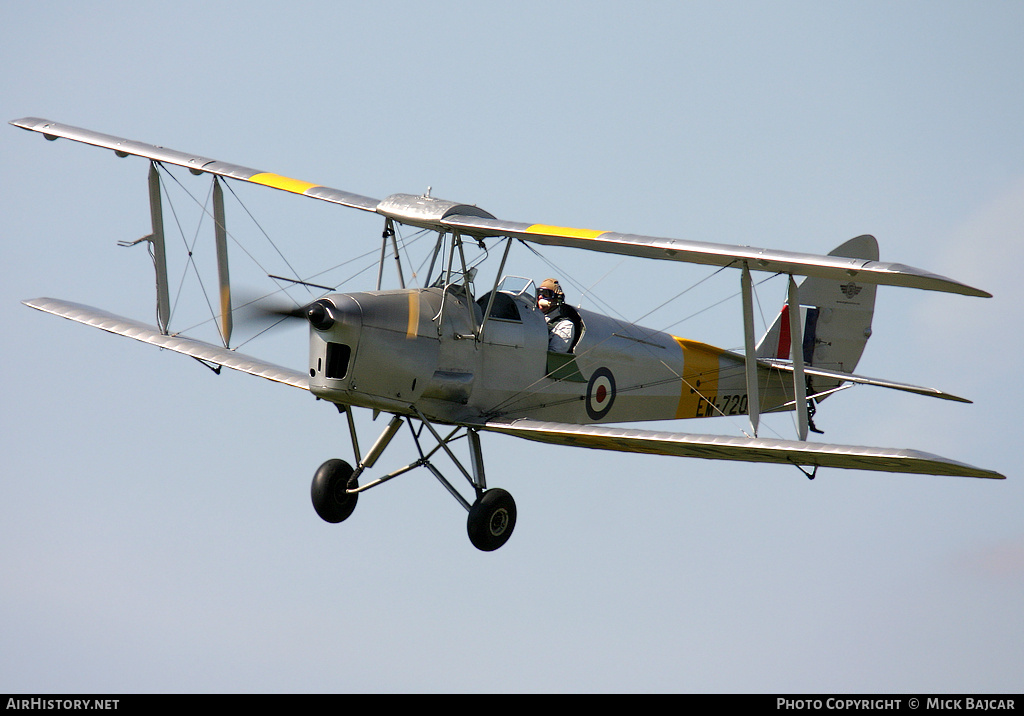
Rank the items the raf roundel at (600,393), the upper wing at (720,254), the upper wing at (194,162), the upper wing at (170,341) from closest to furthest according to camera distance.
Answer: the upper wing at (720,254), the upper wing at (194,162), the upper wing at (170,341), the raf roundel at (600,393)

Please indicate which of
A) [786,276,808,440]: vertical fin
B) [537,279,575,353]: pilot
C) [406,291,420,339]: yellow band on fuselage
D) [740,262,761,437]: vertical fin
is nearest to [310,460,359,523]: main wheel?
[406,291,420,339]: yellow band on fuselage

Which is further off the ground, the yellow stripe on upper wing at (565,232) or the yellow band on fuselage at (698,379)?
the yellow stripe on upper wing at (565,232)

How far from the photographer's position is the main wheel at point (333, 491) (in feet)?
45.2

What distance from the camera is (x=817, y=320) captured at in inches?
685

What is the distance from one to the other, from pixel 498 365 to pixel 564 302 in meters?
1.54

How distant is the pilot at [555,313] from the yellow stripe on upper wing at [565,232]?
1.55 m

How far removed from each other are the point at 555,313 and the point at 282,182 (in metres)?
3.29

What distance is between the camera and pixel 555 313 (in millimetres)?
14820

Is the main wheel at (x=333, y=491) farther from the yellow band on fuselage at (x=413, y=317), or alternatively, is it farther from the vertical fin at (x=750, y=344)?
the vertical fin at (x=750, y=344)

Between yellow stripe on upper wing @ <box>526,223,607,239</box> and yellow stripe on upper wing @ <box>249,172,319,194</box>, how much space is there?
277 centimetres

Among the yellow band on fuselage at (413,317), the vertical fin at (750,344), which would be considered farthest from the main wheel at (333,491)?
the vertical fin at (750,344)
